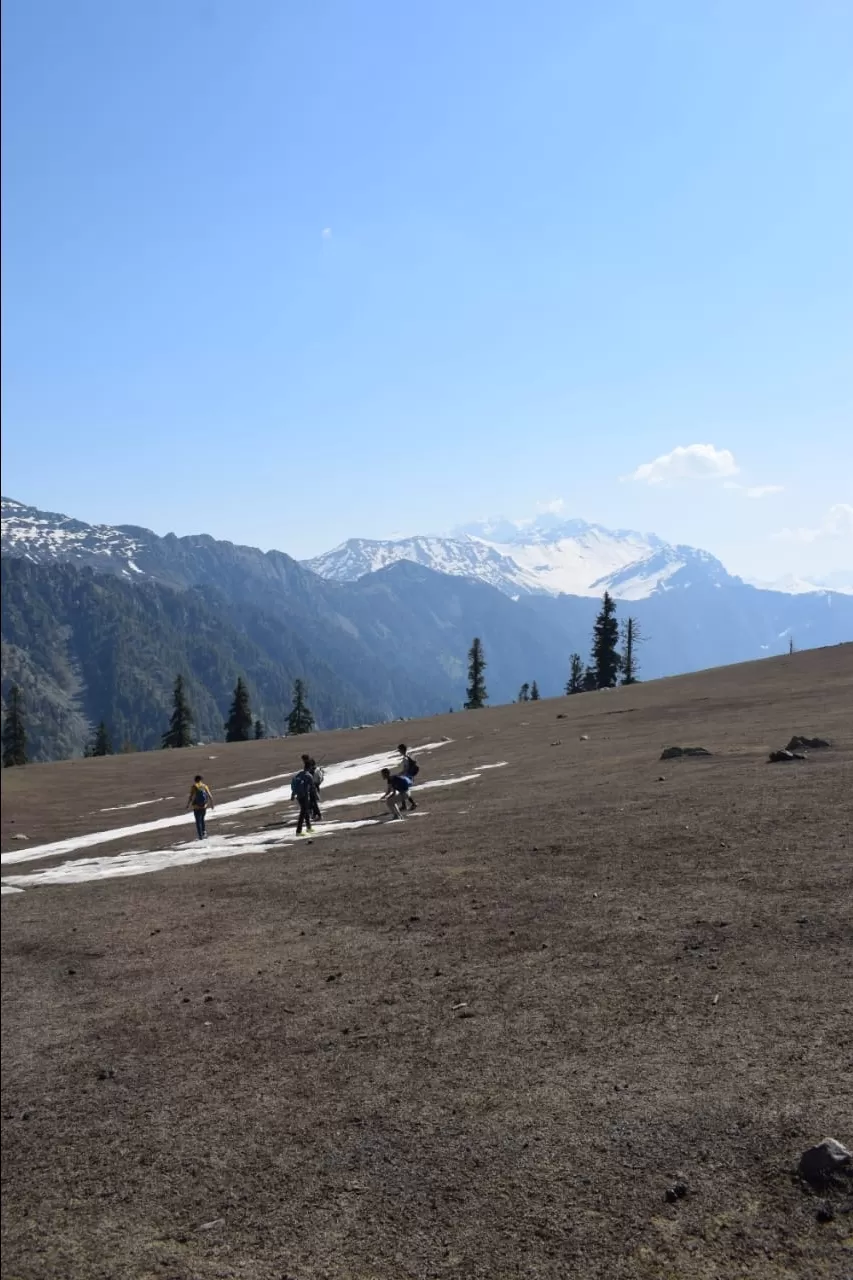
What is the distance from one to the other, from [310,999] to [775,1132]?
6615 mm

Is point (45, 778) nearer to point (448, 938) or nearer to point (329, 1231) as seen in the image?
point (448, 938)

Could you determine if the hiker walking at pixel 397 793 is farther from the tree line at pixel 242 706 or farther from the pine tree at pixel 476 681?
the pine tree at pixel 476 681

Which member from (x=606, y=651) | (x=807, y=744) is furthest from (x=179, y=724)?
(x=807, y=744)

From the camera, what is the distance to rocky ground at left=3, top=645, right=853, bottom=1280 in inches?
272

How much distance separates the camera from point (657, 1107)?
25.9 feet

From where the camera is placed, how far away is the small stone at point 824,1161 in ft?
21.0

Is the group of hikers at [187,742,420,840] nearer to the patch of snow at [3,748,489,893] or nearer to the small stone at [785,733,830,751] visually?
the patch of snow at [3,748,489,893]

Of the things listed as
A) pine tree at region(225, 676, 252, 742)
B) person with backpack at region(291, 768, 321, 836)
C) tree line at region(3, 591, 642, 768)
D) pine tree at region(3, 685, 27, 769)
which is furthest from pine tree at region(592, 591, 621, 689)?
person with backpack at region(291, 768, 321, 836)

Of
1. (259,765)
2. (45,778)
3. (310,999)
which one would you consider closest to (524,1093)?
(310,999)

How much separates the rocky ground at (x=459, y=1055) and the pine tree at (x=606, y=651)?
250 feet

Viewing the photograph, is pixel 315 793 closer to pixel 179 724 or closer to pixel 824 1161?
pixel 824 1161

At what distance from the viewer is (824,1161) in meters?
6.45

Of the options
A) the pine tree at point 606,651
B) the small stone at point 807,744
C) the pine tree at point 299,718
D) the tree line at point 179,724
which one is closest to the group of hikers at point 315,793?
the small stone at point 807,744

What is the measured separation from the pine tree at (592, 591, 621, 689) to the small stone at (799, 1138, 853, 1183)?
8824 centimetres
